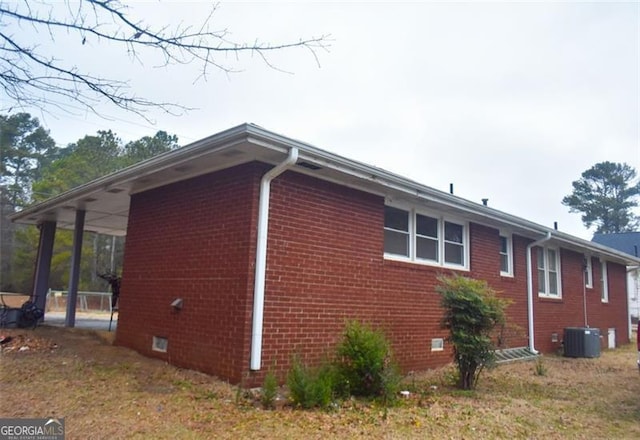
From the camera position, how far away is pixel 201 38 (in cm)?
337

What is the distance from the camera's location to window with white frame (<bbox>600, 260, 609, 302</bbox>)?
16.7 m

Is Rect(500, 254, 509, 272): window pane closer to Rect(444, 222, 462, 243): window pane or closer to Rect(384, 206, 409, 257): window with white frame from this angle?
Rect(444, 222, 462, 243): window pane

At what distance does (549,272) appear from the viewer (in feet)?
44.4

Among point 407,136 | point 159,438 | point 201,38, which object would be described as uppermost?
point 407,136

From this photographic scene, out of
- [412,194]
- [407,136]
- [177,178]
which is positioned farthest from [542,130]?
[177,178]

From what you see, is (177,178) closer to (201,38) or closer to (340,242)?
(340,242)

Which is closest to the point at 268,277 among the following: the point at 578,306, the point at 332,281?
the point at 332,281

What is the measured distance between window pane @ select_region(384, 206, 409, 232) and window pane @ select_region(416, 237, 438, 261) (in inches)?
19.8

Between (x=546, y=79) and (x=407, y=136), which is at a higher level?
(x=407, y=136)

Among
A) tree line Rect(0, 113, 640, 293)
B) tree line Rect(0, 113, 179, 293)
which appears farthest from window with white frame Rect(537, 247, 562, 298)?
tree line Rect(0, 113, 640, 293)

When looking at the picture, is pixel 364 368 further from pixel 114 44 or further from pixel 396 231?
pixel 114 44

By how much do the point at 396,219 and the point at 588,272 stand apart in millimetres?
10570

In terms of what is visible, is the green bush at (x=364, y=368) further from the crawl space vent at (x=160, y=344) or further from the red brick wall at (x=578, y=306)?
the red brick wall at (x=578, y=306)

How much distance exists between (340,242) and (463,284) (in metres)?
1.95
